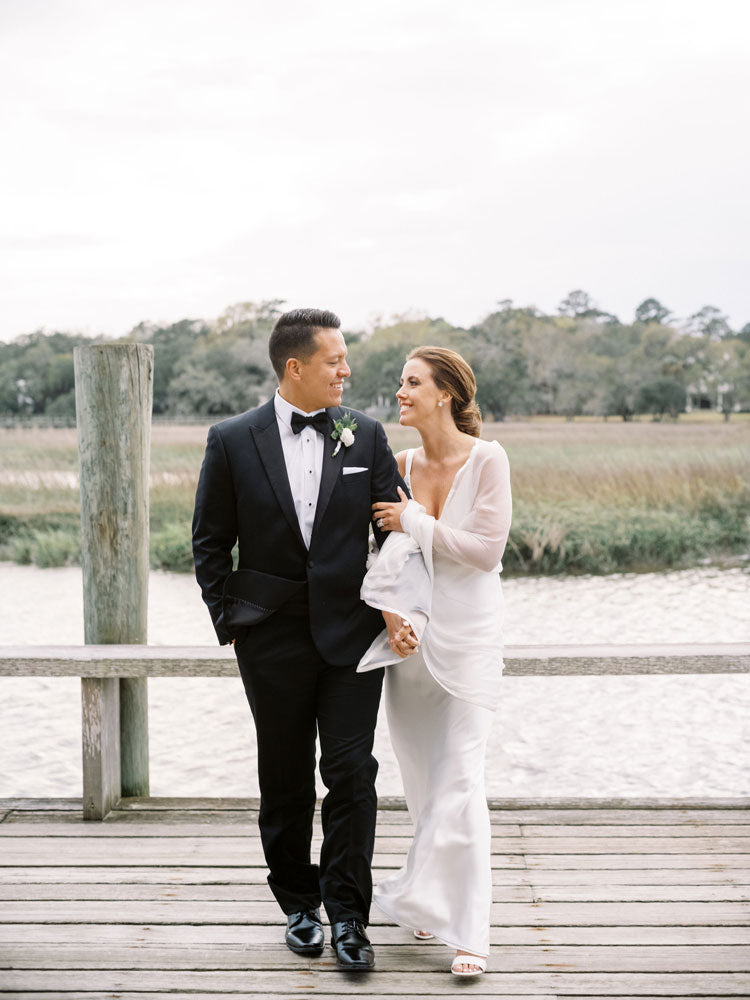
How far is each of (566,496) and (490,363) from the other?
3.58 metres

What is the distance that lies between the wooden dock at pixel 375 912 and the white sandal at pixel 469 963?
3 cm

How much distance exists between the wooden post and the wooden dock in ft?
0.57

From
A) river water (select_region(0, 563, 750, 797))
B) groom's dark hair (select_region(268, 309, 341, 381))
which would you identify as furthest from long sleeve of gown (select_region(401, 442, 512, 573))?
river water (select_region(0, 563, 750, 797))

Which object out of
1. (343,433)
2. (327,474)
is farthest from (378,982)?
(343,433)

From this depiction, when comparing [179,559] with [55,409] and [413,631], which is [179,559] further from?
[413,631]

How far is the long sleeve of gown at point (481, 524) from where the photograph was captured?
2771mm

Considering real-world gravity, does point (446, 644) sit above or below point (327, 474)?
below

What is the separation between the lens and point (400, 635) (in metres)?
2.71

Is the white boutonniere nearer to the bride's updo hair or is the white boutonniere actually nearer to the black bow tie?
the black bow tie

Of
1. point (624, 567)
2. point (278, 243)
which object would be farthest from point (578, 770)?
point (278, 243)

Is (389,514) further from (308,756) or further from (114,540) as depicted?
(114,540)

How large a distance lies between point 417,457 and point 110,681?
1.55 m

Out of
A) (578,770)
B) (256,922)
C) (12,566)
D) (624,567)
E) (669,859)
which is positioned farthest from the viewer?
(12,566)

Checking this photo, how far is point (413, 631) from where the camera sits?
2.73 meters
